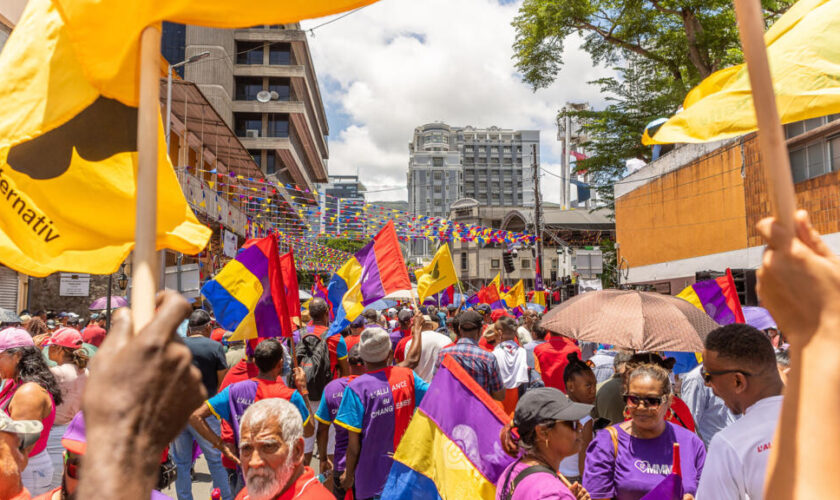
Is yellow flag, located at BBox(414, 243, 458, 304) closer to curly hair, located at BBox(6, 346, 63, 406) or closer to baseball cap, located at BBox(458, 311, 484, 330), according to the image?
baseball cap, located at BBox(458, 311, 484, 330)

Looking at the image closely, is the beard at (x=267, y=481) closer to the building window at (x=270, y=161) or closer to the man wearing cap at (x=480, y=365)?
the man wearing cap at (x=480, y=365)

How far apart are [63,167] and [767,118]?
2.51 metres

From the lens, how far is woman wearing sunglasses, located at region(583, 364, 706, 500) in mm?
3350

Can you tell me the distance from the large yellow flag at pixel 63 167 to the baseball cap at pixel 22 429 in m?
1.05

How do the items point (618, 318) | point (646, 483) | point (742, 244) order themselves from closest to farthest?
point (646, 483) < point (618, 318) < point (742, 244)

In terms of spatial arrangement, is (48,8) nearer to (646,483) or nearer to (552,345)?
(646,483)

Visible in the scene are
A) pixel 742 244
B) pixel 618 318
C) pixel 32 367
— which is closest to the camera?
pixel 32 367

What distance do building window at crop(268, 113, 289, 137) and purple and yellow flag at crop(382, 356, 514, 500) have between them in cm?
3834

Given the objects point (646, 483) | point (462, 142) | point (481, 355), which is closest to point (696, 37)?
point (481, 355)

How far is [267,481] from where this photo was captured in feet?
9.45

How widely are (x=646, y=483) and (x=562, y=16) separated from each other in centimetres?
1351

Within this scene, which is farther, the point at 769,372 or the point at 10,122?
the point at 769,372

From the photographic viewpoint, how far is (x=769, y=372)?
2.58m

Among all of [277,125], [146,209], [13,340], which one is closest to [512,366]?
[13,340]
